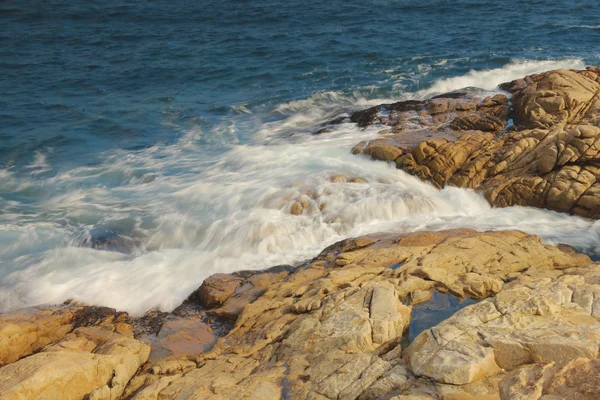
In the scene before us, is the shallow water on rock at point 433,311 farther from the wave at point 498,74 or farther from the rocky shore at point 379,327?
the wave at point 498,74

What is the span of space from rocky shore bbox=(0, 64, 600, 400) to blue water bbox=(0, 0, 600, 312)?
106 centimetres

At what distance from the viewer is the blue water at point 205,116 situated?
12148mm

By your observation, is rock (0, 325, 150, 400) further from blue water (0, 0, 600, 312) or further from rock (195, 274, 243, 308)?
blue water (0, 0, 600, 312)

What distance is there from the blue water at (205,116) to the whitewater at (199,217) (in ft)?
0.19

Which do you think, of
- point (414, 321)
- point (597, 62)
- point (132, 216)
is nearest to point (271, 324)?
point (414, 321)

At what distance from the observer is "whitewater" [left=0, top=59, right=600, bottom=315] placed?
11055 mm

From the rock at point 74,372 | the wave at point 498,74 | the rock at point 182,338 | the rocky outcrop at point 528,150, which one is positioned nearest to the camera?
the rock at point 74,372

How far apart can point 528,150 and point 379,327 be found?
8601 millimetres

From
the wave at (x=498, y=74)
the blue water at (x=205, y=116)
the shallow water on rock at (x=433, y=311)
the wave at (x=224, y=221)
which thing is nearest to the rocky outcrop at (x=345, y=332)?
the shallow water on rock at (x=433, y=311)

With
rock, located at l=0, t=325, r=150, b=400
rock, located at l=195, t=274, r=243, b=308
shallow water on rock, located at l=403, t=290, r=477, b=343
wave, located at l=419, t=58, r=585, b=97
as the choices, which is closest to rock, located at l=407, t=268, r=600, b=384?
shallow water on rock, located at l=403, t=290, r=477, b=343

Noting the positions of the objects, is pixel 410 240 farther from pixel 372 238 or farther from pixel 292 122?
pixel 292 122

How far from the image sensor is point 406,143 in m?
15.4

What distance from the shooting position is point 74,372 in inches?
279

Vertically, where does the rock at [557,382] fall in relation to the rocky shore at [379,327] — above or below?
above
